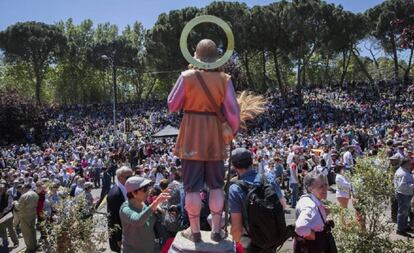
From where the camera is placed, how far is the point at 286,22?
42.2 meters

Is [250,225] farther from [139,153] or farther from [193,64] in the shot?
[139,153]

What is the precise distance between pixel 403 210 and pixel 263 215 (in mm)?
6093

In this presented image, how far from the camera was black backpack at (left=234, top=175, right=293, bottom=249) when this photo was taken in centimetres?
374

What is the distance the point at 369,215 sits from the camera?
5668mm

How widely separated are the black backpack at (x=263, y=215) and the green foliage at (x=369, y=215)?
1552mm

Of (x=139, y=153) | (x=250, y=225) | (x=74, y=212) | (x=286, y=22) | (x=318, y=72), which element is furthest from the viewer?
(x=318, y=72)

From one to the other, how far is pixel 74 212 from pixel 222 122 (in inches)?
Answer: 99.3

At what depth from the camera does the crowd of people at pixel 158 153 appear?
6.11 m

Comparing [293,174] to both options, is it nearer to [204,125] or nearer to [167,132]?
[204,125]

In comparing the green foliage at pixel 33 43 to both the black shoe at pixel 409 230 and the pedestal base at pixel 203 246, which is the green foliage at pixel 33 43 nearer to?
the black shoe at pixel 409 230

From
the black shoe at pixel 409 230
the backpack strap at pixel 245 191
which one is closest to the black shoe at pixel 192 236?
the backpack strap at pixel 245 191

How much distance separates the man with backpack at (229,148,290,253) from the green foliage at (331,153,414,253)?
1541mm

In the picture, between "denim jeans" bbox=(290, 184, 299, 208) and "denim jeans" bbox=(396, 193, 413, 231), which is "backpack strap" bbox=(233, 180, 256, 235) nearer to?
"denim jeans" bbox=(396, 193, 413, 231)

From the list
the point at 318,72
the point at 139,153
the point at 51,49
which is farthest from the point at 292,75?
the point at 139,153
